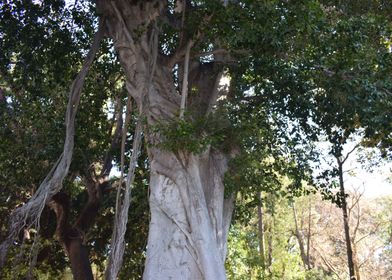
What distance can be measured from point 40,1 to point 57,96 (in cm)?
166

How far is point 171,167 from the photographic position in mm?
5137

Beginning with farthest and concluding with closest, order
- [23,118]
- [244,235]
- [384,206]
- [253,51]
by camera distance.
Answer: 1. [384,206]
2. [244,235]
3. [23,118]
4. [253,51]

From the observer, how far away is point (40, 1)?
6.64 m

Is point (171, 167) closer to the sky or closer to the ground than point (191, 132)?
closer to the ground

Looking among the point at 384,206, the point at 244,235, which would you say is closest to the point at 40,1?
the point at 244,235

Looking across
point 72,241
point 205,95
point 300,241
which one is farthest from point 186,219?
point 300,241

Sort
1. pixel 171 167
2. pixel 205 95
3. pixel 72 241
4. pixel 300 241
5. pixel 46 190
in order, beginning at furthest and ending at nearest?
pixel 300 241 → pixel 72 241 → pixel 205 95 → pixel 171 167 → pixel 46 190

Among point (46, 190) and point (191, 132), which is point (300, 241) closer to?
point (191, 132)

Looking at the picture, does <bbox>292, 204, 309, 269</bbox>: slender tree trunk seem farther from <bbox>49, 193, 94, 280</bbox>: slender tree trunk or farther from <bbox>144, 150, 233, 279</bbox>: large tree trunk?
<bbox>144, 150, 233, 279</bbox>: large tree trunk

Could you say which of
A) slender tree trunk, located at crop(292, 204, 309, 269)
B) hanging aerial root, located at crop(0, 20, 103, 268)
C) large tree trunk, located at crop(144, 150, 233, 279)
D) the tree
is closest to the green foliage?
the tree

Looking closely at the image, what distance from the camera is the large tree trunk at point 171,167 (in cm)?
466

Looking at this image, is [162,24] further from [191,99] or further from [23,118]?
[23,118]

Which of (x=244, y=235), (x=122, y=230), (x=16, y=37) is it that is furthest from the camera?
(x=244, y=235)

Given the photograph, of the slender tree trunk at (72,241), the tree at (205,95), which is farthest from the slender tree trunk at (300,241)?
the tree at (205,95)
